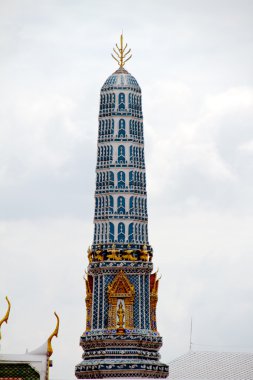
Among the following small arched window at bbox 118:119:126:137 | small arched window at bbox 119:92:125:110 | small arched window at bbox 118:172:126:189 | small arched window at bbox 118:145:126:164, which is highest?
small arched window at bbox 119:92:125:110

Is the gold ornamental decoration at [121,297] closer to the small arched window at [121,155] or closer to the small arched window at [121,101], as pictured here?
the small arched window at [121,155]

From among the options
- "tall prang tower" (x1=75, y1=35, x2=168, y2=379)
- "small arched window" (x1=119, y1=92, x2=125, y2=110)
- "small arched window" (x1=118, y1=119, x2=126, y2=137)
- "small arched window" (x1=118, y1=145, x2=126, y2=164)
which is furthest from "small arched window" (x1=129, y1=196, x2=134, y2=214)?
"small arched window" (x1=119, y1=92, x2=125, y2=110)

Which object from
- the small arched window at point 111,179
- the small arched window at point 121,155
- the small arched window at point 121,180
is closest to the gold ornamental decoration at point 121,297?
the small arched window at point 121,180

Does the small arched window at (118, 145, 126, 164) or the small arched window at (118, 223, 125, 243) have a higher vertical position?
the small arched window at (118, 145, 126, 164)

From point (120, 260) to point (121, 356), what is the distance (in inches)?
233

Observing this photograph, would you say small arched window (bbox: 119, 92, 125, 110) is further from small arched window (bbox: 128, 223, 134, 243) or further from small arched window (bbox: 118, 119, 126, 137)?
small arched window (bbox: 128, 223, 134, 243)

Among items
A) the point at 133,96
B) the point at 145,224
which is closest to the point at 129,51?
the point at 133,96

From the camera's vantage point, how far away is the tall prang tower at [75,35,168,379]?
294ft

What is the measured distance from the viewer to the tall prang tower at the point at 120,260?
294 feet

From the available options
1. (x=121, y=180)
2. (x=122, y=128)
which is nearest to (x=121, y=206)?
(x=121, y=180)

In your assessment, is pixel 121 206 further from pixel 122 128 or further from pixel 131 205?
pixel 122 128

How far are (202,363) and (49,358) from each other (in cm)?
2451

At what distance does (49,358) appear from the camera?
82.6 meters

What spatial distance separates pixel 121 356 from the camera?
89375mm
